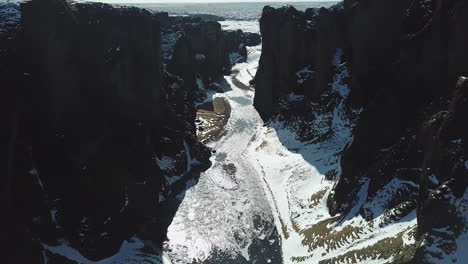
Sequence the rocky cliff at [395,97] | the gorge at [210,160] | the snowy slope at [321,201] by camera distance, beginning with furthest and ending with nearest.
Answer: the snowy slope at [321,201] < the gorge at [210,160] < the rocky cliff at [395,97]

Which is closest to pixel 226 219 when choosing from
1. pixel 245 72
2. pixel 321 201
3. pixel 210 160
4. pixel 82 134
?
pixel 321 201

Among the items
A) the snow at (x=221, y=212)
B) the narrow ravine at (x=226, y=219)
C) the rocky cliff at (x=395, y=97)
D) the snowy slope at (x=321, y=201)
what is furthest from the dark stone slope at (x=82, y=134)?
the rocky cliff at (x=395, y=97)

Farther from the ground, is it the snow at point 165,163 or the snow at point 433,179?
the snow at point 433,179

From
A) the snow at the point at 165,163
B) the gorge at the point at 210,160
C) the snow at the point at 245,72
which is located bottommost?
the snow at the point at 245,72

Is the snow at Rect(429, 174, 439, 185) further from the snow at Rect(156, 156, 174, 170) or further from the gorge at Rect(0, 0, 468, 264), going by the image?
the snow at Rect(156, 156, 174, 170)

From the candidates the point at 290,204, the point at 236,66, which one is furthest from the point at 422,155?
the point at 236,66

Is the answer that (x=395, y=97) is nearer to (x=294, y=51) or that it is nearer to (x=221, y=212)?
(x=221, y=212)

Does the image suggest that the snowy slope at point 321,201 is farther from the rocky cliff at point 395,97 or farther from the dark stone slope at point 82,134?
the dark stone slope at point 82,134

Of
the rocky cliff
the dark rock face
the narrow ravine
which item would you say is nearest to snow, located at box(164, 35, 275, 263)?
the narrow ravine
